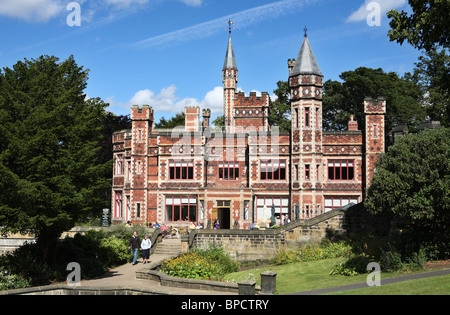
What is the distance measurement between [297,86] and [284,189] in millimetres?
8285

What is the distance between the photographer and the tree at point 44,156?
18.6 metres

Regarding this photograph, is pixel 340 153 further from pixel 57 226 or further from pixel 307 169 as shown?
pixel 57 226

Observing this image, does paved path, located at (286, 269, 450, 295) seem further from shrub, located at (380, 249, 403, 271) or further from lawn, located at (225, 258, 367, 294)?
shrub, located at (380, 249, 403, 271)

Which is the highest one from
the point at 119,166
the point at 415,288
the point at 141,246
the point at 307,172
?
the point at 119,166

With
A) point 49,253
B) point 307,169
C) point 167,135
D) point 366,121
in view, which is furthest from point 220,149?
point 49,253

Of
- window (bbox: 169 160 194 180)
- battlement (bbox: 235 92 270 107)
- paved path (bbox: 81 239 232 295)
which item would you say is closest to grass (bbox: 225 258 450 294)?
paved path (bbox: 81 239 232 295)

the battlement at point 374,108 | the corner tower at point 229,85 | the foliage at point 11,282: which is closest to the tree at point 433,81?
the battlement at point 374,108

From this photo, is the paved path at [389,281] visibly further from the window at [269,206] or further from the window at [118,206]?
the window at [118,206]

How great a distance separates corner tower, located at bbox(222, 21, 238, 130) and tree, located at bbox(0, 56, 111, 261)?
25.5 metres

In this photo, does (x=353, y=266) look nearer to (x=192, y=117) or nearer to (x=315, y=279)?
(x=315, y=279)

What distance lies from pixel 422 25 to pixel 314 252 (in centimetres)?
1463

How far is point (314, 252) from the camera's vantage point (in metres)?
27.1

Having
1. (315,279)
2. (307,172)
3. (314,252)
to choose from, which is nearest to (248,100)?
(307,172)

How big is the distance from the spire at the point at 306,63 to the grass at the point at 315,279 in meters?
16.6
